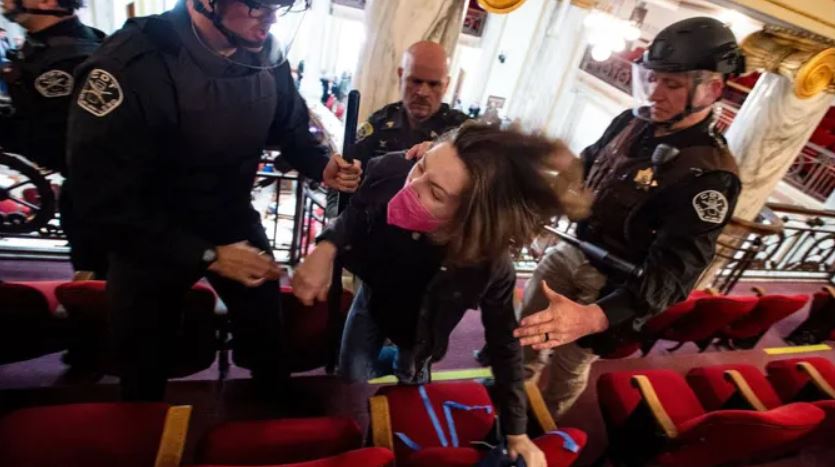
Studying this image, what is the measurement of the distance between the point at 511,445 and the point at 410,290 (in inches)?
24.4

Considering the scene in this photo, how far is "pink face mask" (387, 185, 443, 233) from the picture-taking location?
124 cm

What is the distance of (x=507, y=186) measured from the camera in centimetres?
116

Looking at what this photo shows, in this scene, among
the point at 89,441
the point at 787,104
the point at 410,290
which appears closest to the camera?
the point at 89,441

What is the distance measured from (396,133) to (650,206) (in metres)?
1.40

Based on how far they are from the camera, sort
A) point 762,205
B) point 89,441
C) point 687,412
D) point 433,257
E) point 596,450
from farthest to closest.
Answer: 1. point 762,205
2. point 596,450
3. point 687,412
4. point 433,257
5. point 89,441

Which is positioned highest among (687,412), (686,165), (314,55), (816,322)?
(686,165)

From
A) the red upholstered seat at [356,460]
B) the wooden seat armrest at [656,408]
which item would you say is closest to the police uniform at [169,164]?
the red upholstered seat at [356,460]

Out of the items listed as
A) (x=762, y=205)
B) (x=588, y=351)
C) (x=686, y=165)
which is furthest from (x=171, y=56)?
(x=762, y=205)

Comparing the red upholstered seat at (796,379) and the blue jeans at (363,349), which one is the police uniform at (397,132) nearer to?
the blue jeans at (363,349)

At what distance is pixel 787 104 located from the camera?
3.76m

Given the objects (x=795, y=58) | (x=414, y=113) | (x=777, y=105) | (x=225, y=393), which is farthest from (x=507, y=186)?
(x=777, y=105)

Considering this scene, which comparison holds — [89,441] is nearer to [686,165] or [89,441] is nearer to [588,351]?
[588,351]

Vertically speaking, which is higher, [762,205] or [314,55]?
[762,205]

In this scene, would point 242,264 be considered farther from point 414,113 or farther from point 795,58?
point 795,58
